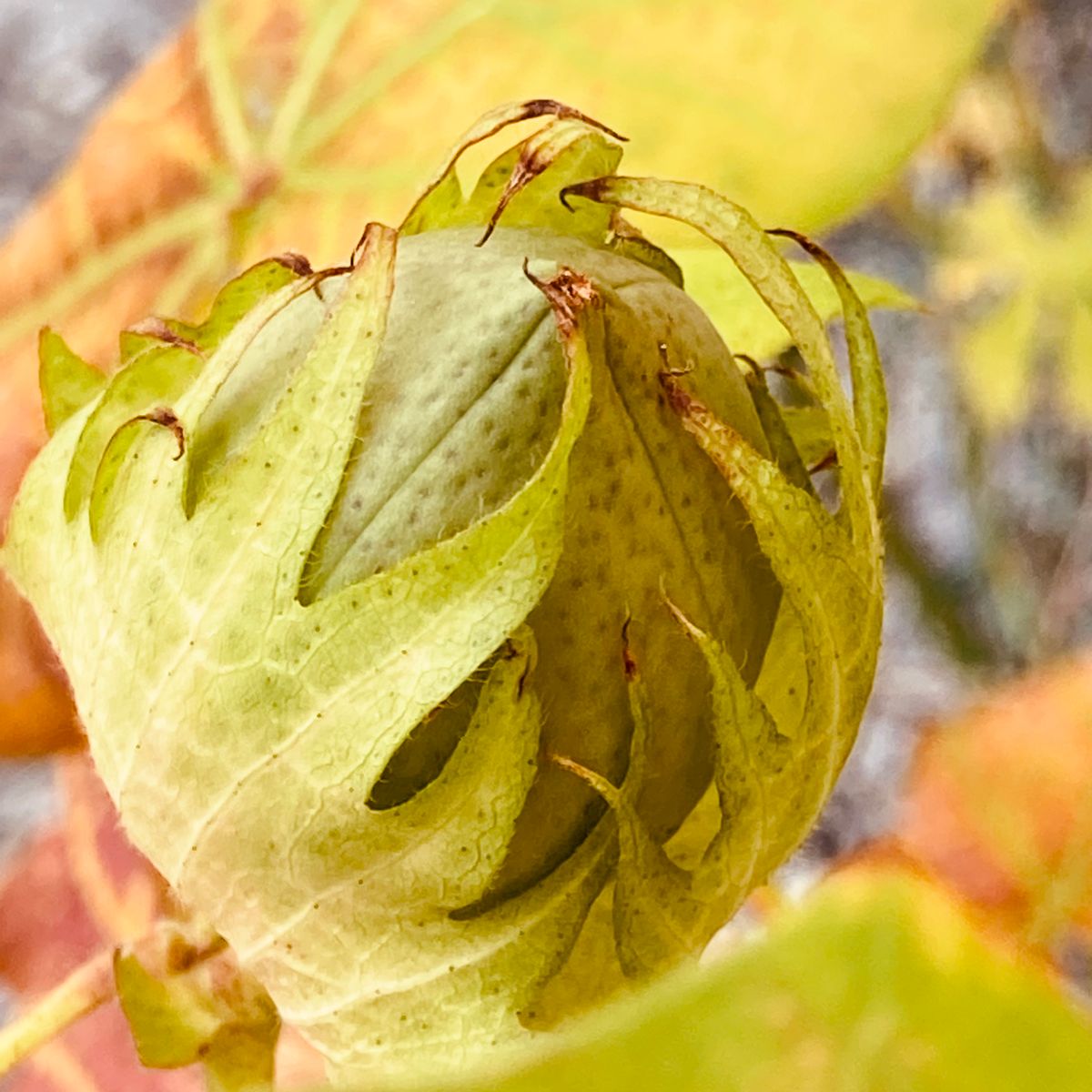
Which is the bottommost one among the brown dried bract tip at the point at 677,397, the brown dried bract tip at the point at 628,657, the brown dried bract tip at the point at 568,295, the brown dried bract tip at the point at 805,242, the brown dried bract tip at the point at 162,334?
the brown dried bract tip at the point at 628,657

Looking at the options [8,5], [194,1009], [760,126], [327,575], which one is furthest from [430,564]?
[8,5]

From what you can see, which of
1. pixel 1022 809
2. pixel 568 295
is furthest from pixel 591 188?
pixel 1022 809

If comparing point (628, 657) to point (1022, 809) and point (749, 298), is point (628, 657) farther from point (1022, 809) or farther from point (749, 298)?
point (1022, 809)

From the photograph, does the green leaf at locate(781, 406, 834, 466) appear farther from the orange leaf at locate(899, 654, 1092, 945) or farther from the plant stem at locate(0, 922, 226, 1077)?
the orange leaf at locate(899, 654, 1092, 945)

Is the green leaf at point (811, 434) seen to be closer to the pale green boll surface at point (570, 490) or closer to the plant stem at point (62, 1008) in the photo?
the pale green boll surface at point (570, 490)

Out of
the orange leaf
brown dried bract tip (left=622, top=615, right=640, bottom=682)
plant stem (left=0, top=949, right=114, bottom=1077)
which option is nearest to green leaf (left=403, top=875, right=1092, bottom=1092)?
brown dried bract tip (left=622, top=615, right=640, bottom=682)

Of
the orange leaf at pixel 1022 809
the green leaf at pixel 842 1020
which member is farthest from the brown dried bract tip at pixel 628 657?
the orange leaf at pixel 1022 809

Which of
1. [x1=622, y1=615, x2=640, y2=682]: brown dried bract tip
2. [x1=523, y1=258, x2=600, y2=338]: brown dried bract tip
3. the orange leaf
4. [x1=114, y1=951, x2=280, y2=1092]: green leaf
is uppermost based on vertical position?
[x1=523, y1=258, x2=600, y2=338]: brown dried bract tip
